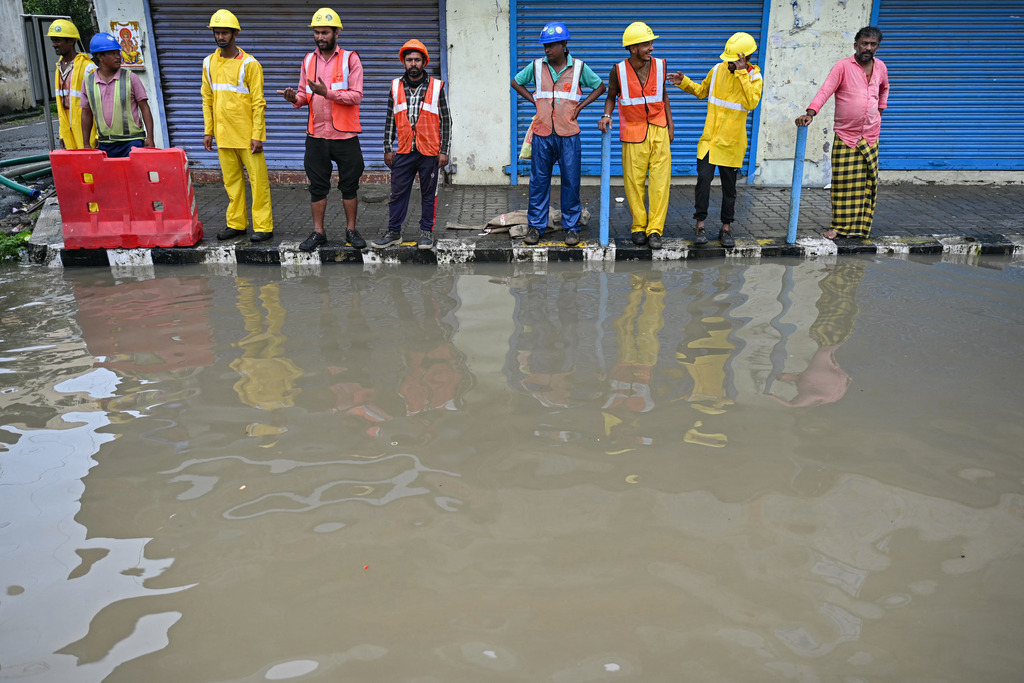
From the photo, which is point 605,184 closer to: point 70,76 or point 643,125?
point 643,125

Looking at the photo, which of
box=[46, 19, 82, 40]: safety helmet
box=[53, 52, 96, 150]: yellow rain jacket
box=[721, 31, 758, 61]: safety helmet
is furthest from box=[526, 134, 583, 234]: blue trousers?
box=[46, 19, 82, 40]: safety helmet

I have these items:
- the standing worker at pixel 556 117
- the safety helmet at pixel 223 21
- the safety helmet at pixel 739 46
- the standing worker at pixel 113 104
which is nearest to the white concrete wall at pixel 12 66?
the standing worker at pixel 113 104

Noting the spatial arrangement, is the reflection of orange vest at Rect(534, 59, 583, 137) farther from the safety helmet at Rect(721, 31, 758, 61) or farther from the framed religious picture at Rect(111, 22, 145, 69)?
the framed religious picture at Rect(111, 22, 145, 69)

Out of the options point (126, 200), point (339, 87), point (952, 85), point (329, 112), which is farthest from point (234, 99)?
point (952, 85)

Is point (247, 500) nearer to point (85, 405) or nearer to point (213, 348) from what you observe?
point (85, 405)

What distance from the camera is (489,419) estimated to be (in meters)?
4.31

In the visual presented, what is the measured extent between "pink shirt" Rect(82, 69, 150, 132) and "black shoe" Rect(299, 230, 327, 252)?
6.60ft

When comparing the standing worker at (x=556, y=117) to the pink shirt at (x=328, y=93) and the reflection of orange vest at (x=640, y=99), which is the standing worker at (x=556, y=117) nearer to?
the reflection of orange vest at (x=640, y=99)

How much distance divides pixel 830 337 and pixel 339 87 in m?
4.58

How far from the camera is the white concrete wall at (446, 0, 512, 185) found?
32.5 feet

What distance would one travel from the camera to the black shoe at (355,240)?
7.58 m

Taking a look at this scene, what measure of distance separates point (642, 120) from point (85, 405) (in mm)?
5155

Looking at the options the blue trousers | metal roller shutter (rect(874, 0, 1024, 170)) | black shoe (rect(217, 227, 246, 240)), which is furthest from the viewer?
metal roller shutter (rect(874, 0, 1024, 170))

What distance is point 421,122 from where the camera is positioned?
7352 millimetres
